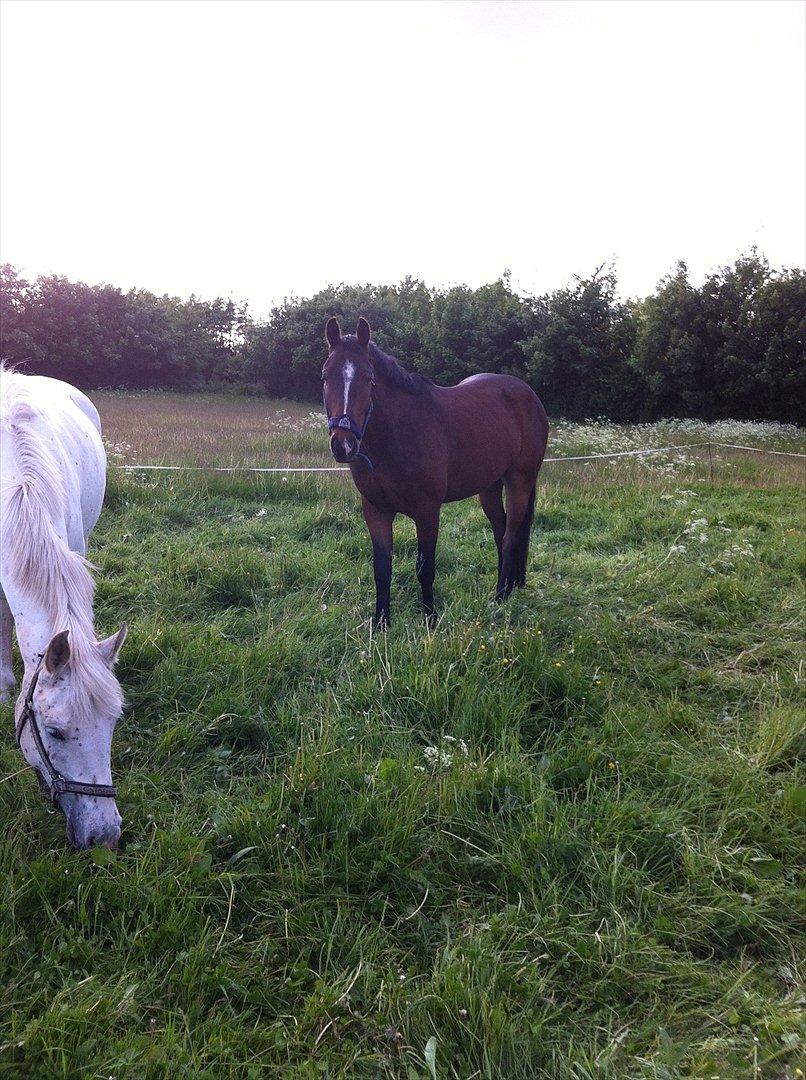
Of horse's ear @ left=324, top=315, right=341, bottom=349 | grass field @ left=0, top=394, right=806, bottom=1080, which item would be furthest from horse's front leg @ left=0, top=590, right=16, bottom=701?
horse's ear @ left=324, top=315, right=341, bottom=349

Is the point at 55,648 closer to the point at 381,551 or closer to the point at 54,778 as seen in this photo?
the point at 54,778

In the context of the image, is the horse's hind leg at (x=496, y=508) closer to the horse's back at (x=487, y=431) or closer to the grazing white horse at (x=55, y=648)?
the horse's back at (x=487, y=431)

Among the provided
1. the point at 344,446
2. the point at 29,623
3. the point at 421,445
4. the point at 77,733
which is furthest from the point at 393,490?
the point at 77,733

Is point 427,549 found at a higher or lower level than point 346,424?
lower

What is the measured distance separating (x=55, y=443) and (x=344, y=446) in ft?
4.85

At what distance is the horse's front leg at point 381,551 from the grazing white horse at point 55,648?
1.92 meters

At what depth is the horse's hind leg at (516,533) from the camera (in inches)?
196

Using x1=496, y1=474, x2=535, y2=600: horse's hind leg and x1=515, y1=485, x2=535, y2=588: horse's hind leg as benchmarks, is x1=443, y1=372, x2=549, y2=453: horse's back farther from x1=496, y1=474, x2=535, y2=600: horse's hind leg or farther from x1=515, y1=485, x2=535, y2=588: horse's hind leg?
x1=515, y1=485, x2=535, y2=588: horse's hind leg

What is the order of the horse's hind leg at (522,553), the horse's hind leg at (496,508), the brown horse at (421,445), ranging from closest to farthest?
the brown horse at (421,445)
the horse's hind leg at (522,553)
the horse's hind leg at (496,508)

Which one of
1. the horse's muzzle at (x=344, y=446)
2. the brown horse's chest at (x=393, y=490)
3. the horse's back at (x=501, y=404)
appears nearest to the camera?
the horse's muzzle at (x=344, y=446)

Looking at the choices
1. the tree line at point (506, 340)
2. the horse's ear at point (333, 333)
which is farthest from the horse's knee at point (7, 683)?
the tree line at point (506, 340)

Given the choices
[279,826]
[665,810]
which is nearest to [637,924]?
[665,810]

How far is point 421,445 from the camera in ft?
13.8

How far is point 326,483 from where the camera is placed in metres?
7.85
